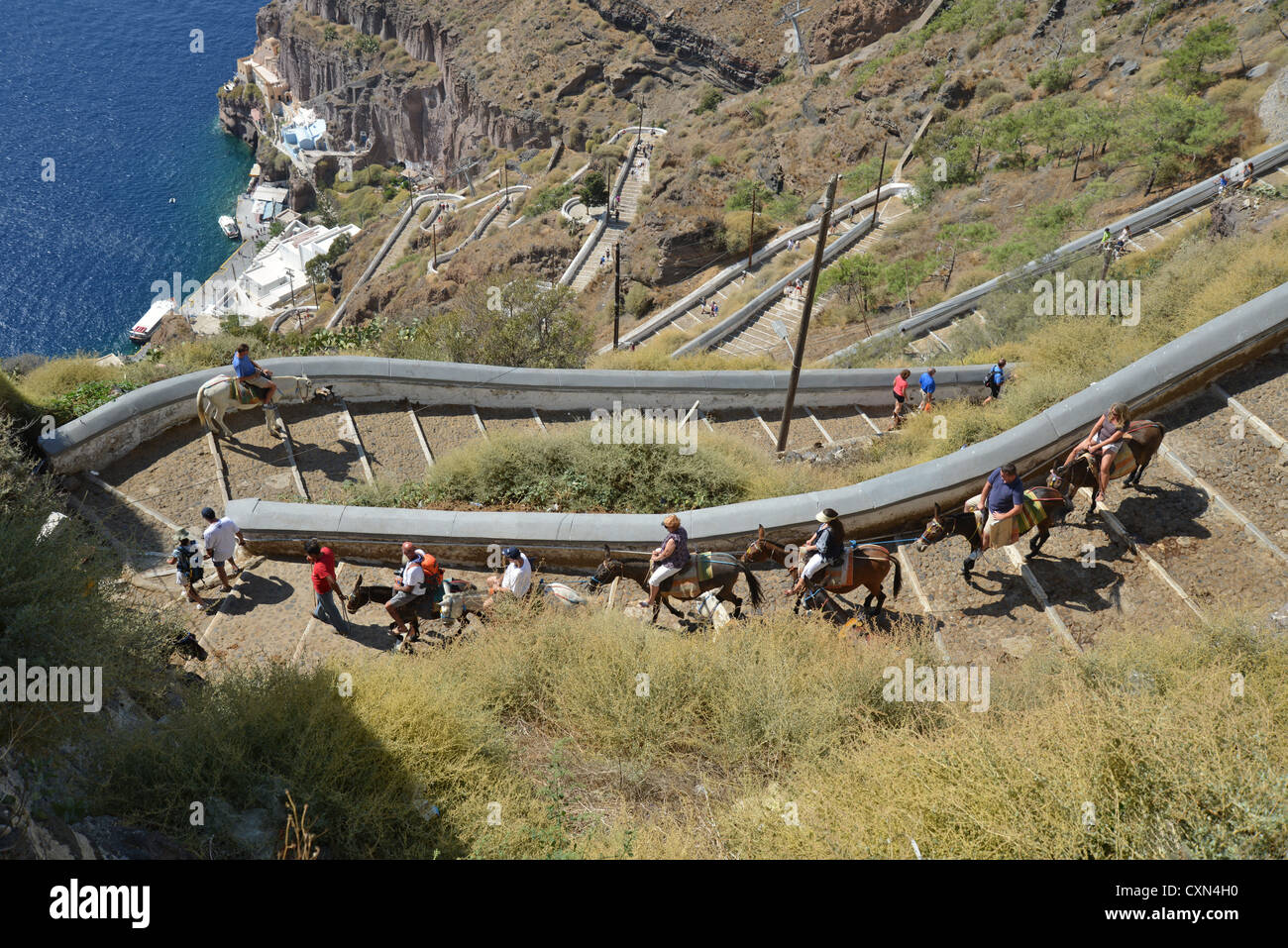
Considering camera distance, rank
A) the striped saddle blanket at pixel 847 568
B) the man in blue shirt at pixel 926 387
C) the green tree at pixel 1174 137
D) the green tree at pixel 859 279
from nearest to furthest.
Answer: the striped saddle blanket at pixel 847 568 < the man in blue shirt at pixel 926 387 < the green tree at pixel 1174 137 < the green tree at pixel 859 279

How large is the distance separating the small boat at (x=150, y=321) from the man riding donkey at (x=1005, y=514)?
7799cm

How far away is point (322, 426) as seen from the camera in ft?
43.5

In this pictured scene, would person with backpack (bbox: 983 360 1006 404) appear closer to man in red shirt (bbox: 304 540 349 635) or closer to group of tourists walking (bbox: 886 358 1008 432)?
group of tourists walking (bbox: 886 358 1008 432)

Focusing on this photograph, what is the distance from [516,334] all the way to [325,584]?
12.5 metres

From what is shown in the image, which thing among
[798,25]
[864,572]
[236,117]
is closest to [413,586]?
[864,572]

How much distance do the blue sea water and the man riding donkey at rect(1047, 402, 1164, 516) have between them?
74.9 m

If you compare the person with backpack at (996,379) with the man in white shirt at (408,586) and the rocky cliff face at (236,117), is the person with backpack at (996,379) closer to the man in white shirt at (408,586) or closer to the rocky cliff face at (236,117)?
the man in white shirt at (408,586)

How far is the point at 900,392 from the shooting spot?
555 inches

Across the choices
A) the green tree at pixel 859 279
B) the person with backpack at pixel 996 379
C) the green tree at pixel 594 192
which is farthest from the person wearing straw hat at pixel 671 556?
the green tree at pixel 594 192

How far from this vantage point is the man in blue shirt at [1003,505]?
26.9ft

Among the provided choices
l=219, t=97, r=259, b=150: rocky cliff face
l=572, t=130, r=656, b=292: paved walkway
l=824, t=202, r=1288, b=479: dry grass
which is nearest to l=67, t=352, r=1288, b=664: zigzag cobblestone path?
l=824, t=202, r=1288, b=479: dry grass

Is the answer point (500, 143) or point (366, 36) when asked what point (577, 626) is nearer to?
point (500, 143)

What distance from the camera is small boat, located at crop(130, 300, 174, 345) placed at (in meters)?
70.4

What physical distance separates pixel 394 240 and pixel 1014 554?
7788 cm
